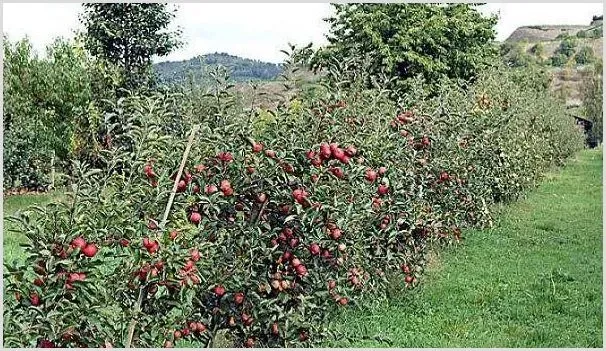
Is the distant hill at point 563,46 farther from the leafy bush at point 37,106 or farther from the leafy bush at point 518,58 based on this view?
the leafy bush at point 37,106

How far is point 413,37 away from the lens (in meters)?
16.0

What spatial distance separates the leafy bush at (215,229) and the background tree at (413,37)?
37.8 feet

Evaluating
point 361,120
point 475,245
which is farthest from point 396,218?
point 475,245

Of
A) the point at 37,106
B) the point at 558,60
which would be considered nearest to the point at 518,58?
the point at 558,60

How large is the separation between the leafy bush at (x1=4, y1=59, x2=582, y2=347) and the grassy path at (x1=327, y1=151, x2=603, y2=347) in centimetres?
51

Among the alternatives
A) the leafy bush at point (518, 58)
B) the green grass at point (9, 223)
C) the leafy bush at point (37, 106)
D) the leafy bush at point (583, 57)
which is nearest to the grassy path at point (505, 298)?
the green grass at point (9, 223)

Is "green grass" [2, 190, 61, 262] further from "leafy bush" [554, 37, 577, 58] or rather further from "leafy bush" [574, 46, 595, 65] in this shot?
"leafy bush" [554, 37, 577, 58]

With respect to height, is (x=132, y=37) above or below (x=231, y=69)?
above

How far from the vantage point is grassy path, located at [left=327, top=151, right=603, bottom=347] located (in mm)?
4500

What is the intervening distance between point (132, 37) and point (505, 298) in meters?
10.3

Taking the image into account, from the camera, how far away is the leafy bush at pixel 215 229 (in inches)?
89.2

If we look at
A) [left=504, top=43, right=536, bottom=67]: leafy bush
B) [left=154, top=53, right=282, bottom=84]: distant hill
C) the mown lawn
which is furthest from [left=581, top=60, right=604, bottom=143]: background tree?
[left=154, top=53, right=282, bottom=84]: distant hill

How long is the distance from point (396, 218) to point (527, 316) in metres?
1.22

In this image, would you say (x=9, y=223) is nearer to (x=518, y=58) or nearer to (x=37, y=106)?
(x=37, y=106)
